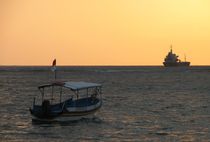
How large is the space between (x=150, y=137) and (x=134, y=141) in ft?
6.64

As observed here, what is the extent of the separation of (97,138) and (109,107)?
22.9 m

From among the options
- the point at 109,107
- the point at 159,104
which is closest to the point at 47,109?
the point at 109,107

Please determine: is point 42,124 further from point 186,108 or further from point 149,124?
point 186,108

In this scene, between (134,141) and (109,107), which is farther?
(109,107)

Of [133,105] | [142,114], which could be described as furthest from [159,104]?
[142,114]

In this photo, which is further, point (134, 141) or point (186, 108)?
point (186, 108)

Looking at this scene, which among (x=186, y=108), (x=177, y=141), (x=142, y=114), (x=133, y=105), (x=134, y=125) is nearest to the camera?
(x=177, y=141)

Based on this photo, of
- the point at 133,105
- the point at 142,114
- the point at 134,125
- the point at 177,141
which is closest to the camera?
the point at 177,141

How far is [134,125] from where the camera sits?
43.6 meters

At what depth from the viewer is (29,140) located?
119 ft

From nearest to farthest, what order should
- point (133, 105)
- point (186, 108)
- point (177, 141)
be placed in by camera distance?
point (177, 141) → point (186, 108) → point (133, 105)

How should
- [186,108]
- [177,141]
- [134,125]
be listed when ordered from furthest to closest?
[186,108]
[134,125]
[177,141]

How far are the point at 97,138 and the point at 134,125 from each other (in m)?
7.27

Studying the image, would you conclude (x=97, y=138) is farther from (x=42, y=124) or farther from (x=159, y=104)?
(x=159, y=104)
